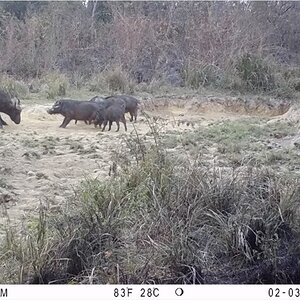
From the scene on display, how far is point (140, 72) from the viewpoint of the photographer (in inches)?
491

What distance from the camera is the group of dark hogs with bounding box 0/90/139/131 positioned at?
764cm

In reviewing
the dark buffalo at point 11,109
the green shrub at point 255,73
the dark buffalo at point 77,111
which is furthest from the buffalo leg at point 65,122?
the green shrub at point 255,73

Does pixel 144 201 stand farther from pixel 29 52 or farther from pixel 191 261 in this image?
pixel 29 52

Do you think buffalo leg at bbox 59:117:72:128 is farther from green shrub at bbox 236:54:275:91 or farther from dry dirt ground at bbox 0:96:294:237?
green shrub at bbox 236:54:275:91

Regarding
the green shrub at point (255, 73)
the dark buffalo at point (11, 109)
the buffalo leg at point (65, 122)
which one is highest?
the green shrub at point (255, 73)

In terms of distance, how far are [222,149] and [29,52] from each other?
7542 millimetres

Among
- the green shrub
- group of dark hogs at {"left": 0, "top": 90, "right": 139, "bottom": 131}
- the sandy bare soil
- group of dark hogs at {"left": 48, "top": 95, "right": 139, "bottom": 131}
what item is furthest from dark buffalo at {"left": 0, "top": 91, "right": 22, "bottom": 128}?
the green shrub

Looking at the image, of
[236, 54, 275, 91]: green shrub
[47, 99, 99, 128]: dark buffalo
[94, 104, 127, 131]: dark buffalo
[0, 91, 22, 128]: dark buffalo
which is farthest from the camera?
[236, 54, 275, 91]: green shrub

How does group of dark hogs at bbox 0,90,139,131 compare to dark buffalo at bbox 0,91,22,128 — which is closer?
group of dark hogs at bbox 0,90,139,131

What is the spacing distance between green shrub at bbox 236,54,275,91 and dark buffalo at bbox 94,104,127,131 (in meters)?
4.19

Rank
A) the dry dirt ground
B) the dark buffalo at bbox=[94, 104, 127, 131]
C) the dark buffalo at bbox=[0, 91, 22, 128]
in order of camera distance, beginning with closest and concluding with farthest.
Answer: the dry dirt ground → the dark buffalo at bbox=[94, 104, 127, 131] → the dark buffalo at bbox=[0, 91, 22, 128]

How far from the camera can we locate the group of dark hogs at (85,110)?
7.64 m

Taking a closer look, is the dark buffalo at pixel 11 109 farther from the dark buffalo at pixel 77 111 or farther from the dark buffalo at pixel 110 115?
the dark buffalo at pixel 110 115

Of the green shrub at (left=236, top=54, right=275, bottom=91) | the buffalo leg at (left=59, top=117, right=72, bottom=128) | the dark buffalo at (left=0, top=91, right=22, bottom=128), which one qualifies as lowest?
the buffalo leg at (left=59, top=117, right=72, bottom=128)
